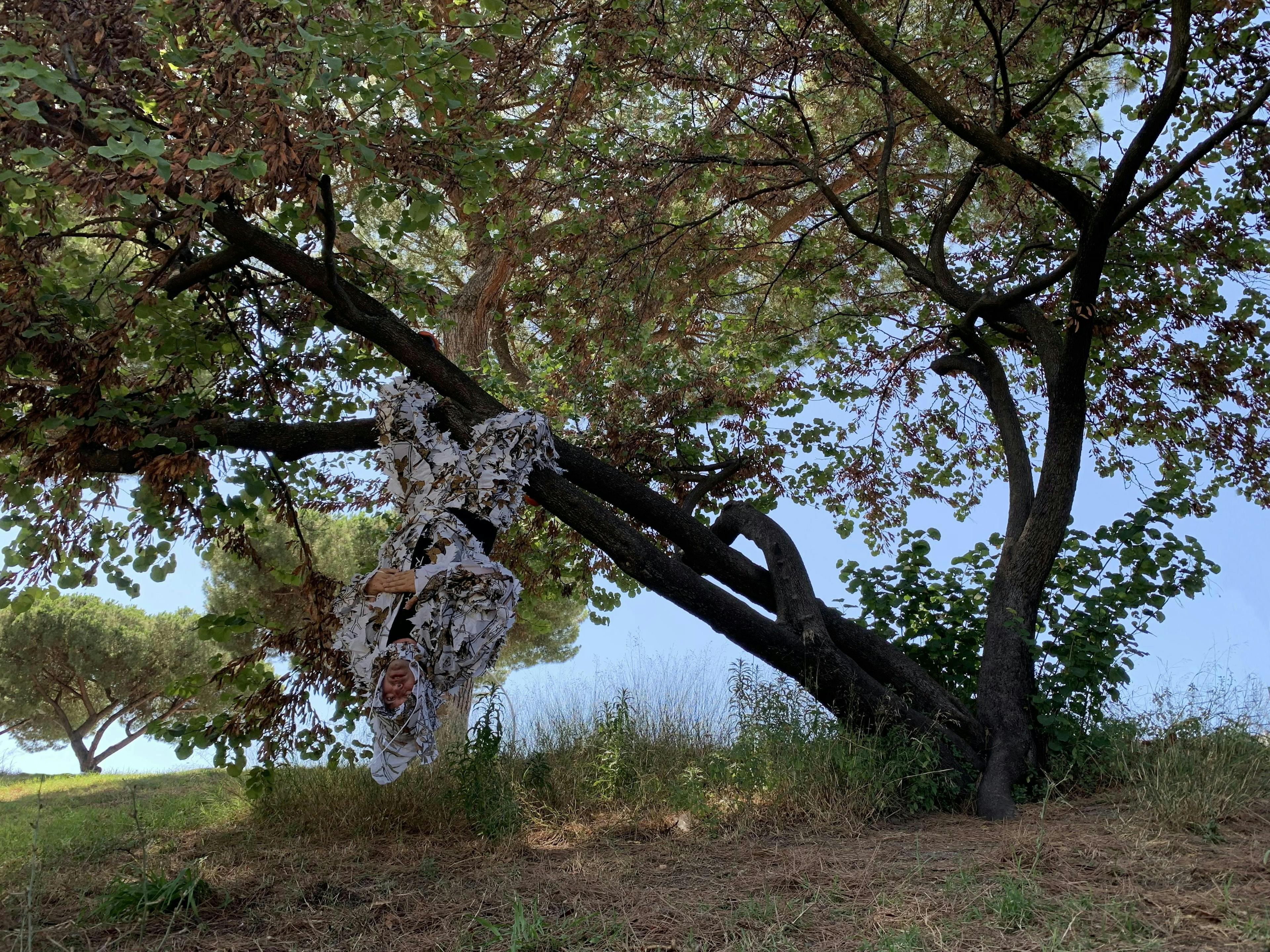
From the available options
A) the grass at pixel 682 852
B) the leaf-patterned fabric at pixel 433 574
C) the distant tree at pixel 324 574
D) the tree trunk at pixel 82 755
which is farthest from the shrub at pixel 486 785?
the tree trunk at pixel 82 755

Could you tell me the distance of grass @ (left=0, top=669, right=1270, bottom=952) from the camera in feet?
13.7

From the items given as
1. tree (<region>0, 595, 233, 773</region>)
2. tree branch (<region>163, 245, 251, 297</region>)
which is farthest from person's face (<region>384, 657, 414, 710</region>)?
tree (<region>0, 595, 233, 773</region>)

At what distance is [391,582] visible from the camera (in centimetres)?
543

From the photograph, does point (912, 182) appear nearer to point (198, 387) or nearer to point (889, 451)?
point (889, 451)

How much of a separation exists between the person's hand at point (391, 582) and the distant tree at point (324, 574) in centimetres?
753

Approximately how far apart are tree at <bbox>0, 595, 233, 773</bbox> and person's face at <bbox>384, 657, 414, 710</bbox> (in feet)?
44.7

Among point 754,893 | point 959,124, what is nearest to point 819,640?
point 754,893

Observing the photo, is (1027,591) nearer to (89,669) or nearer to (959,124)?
(959,124)

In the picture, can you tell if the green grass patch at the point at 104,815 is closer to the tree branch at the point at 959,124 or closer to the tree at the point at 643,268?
the tree at the point at 643,268

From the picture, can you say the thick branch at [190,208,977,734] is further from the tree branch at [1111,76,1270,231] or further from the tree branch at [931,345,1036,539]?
the tree branch at [1111,76,1270,231]

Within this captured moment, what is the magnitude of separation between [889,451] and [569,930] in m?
7.69

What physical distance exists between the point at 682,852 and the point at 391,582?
8.02 feet

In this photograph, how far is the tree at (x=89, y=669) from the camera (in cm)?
1791

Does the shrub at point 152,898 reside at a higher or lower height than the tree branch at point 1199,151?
lower
